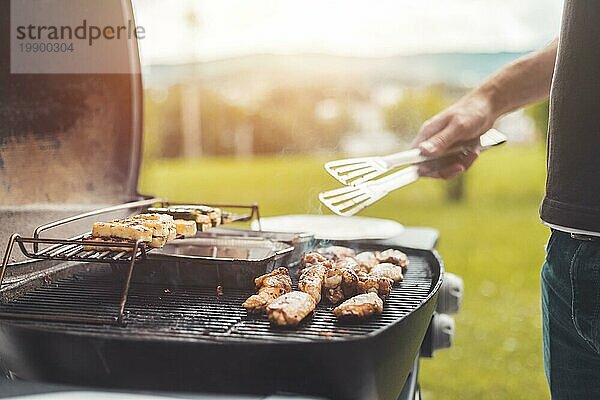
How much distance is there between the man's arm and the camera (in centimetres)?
172

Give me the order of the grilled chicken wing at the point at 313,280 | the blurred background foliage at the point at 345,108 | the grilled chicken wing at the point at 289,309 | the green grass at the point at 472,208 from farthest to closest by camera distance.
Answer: the blurred background foliage at the point at 345,108
the green grass at the point at 472,208
the grilled chicken wing at the point at 313,280
the grilled chicken wing at the point at 289,309

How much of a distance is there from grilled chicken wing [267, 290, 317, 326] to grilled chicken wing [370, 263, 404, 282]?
Result: 28 cm

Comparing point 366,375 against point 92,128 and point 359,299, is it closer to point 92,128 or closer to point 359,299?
point 359,299

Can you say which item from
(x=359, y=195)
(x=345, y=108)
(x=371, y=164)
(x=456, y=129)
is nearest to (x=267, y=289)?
(x=359, y=195)

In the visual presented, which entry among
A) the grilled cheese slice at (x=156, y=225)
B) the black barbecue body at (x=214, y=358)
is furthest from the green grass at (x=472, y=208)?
the black barbecue body at (x=214, y=358)

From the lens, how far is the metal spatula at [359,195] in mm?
1399

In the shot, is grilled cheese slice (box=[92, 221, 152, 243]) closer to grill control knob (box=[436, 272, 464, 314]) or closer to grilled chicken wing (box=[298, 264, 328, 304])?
grilled chicken wing (box=[298, 264, 328, 304])

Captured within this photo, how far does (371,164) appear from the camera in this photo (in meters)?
1.54

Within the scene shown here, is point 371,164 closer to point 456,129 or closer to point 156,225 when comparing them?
point 456,129

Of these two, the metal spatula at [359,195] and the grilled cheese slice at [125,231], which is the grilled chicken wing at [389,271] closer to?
the metal spatula at [359,195]

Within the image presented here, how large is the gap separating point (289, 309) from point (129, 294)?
383 mm

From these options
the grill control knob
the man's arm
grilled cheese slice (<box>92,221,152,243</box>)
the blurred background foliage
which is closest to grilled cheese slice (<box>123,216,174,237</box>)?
grilled cheese slice (<box>92,221,152,243</box>)

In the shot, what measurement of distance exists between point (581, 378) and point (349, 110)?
19.5ft

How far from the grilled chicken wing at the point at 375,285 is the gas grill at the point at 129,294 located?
0.03m
